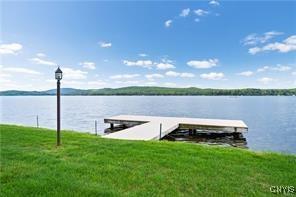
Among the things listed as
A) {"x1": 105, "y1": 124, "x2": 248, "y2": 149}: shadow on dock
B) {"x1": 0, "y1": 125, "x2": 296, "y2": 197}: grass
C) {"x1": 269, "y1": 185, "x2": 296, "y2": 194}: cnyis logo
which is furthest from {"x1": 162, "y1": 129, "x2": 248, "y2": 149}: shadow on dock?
{"x1": 269, "y1": 185, "x2": 296, "y2": 194}: cnyis logo

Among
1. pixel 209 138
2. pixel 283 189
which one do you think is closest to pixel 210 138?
pixel 209 138

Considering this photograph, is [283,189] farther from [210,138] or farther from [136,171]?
[210,138]

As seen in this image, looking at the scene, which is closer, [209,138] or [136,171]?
[136,171]

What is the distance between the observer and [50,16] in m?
15.8

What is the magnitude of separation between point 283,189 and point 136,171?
268 centimetres

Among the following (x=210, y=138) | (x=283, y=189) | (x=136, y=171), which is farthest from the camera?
(x=210, y=138)

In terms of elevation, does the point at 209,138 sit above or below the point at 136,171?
below

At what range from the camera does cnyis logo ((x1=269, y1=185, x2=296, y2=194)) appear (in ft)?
14.1

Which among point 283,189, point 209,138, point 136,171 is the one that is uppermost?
point 136,171

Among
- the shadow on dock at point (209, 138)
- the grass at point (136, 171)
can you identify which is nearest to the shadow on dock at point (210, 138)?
the shadow on dock at point (209, 138)

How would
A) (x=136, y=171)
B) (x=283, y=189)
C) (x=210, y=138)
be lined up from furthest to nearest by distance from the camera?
(x=210, y=138)
(x=136, y=171)
(x=283, y=189)

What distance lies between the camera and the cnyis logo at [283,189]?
14.1 ft

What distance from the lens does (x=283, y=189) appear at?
439 centimetres

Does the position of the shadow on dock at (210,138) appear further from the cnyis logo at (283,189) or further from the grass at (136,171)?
the cnyis logo at (283,189)
